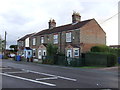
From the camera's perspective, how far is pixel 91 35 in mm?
35656

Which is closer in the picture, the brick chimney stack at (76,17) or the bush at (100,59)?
the bush at (100,59)

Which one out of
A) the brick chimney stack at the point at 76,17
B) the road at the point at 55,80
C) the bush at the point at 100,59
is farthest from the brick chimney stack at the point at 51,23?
the road at the point at 55,80

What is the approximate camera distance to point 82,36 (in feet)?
112

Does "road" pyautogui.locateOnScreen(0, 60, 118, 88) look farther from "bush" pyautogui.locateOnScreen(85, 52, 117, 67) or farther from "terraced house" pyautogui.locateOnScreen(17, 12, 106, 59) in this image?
"terraced house" pyautogui.locateOnScreen(17, 12, 106, 59)

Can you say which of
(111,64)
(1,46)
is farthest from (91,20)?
(1,46)

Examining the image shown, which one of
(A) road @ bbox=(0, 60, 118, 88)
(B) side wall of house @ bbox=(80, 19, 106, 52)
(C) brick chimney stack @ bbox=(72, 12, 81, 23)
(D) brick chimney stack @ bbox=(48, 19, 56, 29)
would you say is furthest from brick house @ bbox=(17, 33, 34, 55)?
(A) road @ bbox=(0, 60, 118, 88)

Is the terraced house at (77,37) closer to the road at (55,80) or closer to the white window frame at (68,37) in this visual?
the white window frame at (68,37)

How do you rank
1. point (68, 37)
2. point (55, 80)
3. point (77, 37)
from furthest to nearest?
point (68, 37), point (77, 37), point (55, 80)

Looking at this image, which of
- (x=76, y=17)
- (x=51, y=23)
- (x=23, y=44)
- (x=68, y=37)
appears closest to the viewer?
(x=68, y=37)

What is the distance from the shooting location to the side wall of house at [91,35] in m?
34.0

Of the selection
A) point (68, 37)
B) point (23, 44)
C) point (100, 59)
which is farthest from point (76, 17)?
point (23, 44)

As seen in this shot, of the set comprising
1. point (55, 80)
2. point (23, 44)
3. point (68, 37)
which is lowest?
point (55, 80)

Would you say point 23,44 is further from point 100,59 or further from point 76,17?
point 100,59

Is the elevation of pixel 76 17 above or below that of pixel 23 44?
above
